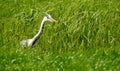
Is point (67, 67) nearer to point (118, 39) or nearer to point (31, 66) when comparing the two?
point (31, 66)

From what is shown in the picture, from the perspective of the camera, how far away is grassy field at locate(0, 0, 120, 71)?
11.5 metres

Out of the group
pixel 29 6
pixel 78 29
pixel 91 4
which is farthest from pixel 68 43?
pixel 29 6

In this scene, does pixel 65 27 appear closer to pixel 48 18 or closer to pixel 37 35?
pixel 48 18

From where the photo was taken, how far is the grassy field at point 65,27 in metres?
11.5

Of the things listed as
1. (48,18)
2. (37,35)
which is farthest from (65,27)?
(37,35)

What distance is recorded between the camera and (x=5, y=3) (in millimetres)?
14141

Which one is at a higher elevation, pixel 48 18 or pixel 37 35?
pixel 48 18

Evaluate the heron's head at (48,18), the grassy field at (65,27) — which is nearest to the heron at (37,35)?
the heron's head at (48,18)

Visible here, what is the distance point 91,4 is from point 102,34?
98 cm

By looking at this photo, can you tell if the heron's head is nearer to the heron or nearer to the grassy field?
the heron

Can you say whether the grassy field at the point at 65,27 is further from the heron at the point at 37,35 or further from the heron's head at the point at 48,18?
the heron's head at the point at 48,18

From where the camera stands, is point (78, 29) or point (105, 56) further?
point (78, 29)

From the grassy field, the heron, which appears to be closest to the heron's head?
the heron

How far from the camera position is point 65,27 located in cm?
1239
